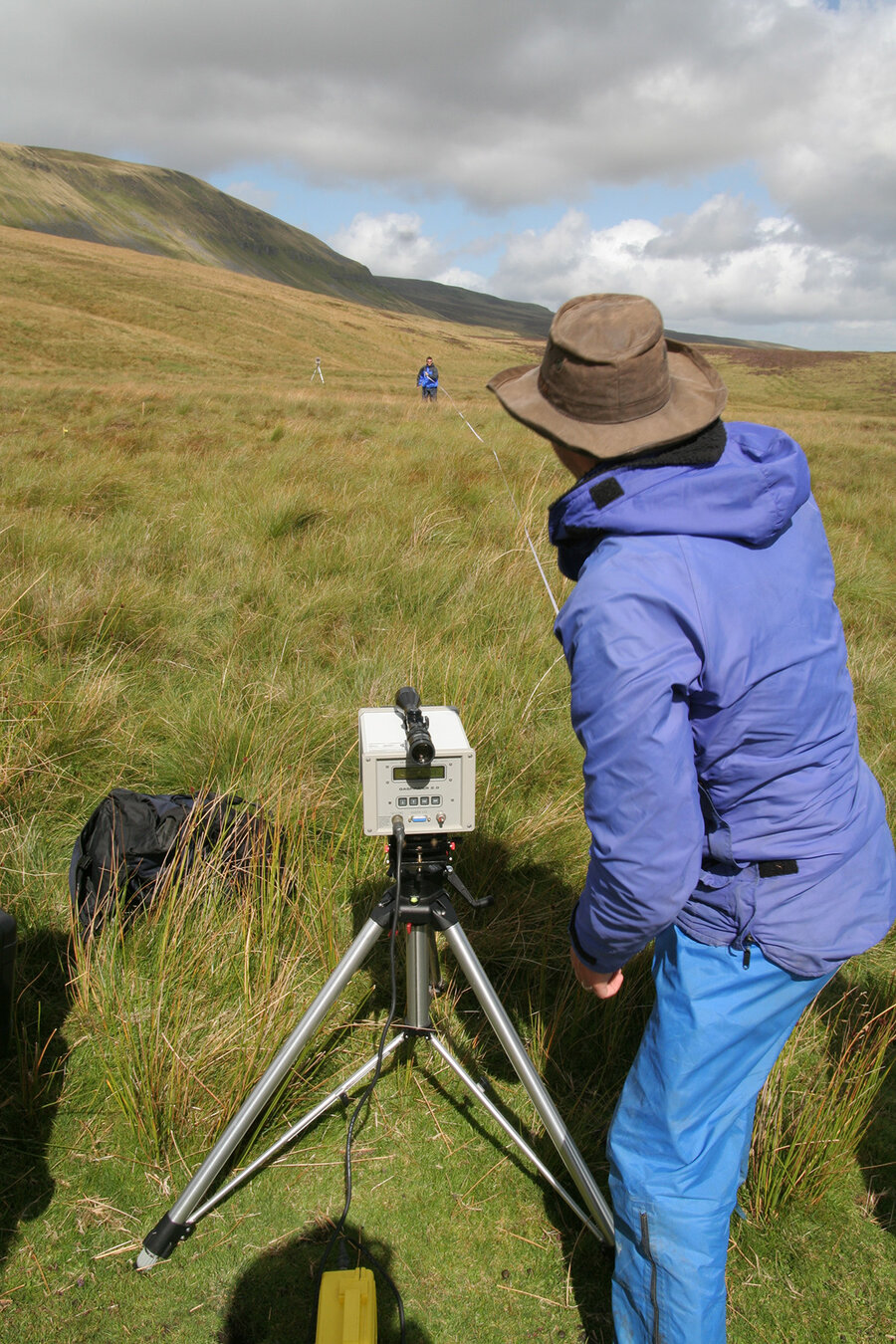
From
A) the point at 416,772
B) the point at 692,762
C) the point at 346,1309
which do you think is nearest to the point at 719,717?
the point at 692,762

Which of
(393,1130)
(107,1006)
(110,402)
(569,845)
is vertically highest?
(110,402)

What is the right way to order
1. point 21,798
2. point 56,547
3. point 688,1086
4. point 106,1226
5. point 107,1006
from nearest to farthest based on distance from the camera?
point 688,1086 → point 106,1226 → point 107,1006 → point 21,798 → point 56,547

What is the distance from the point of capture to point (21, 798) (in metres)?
2.95

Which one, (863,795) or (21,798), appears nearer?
(863,795)

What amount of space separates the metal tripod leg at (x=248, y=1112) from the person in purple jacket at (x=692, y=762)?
57cm

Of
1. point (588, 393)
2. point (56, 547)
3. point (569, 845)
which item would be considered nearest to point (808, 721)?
point (588, 393)

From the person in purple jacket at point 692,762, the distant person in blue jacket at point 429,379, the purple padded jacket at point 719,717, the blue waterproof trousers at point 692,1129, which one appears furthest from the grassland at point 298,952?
the distant person in blue jacket at point 429,379

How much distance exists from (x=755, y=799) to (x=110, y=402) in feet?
48.6

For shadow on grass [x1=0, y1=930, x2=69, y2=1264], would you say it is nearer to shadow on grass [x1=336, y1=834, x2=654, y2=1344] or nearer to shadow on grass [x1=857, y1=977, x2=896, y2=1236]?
shadow on grass [x1=336, y1=834, x2=654, y2=1344]

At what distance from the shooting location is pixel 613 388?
129 centimetres

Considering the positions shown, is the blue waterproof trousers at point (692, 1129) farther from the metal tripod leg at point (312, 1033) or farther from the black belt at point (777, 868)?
the metal tripod leg at point (312, 1033)

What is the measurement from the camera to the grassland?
6.16 feet

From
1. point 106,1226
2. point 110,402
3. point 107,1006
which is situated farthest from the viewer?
point 110,402

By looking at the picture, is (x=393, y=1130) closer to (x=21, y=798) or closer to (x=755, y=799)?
(x=755, y=799)
